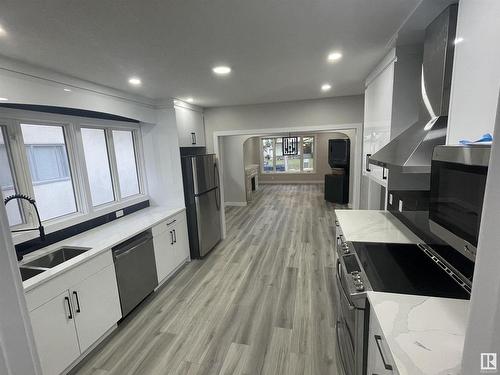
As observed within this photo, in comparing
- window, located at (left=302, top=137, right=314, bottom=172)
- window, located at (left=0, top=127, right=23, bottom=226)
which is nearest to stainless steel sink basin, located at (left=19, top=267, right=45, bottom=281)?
window, located at (left=0, top=127, right=23, bottom=226)

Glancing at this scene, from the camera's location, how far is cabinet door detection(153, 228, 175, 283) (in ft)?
9.52

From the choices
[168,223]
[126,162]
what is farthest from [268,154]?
[168,223]

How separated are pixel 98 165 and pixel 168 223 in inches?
44.4

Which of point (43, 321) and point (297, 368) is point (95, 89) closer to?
point (43, 321)

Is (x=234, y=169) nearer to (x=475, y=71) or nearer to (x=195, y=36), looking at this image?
(x=195, y=36)

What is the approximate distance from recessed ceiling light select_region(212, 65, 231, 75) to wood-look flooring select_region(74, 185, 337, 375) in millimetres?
2423

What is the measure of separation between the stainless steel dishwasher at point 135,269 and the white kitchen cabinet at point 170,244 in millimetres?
113

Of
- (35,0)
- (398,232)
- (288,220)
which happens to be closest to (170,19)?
(35,0)

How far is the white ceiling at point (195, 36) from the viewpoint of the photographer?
1.23 meters

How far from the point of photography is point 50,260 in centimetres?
213

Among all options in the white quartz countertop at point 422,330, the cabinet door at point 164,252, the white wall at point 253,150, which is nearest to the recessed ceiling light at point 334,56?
Result: the white quartz countertop at point 422,330

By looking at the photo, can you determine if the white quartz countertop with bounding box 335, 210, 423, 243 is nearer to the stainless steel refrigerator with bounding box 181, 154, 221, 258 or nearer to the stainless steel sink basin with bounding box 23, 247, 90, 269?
the stainless steel refrigerator with bounding box 181, 154, 221, 258

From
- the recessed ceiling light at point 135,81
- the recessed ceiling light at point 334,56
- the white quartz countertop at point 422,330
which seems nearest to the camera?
the white quartz countertop at point 422,330

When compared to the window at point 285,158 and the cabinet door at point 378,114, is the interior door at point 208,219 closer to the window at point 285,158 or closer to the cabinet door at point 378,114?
the cabinet door at point 378,114
